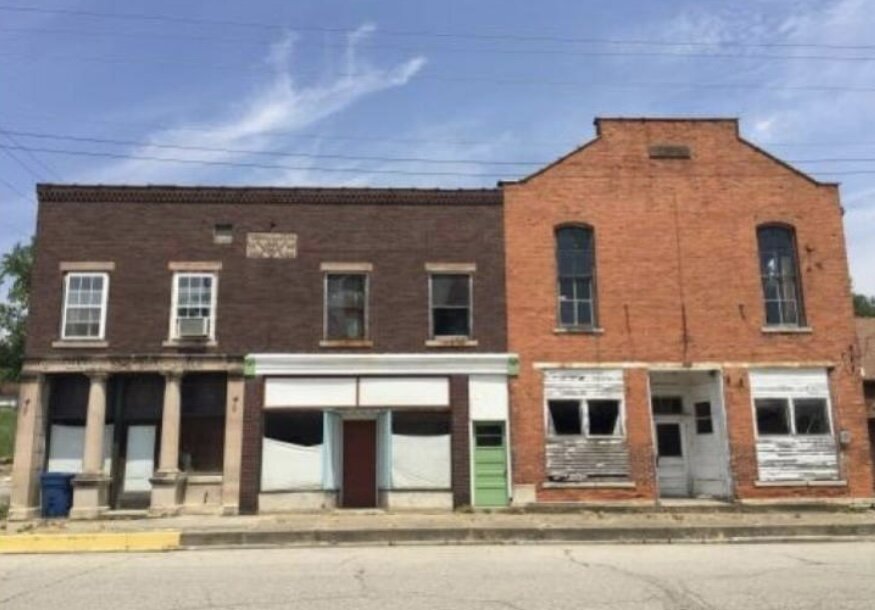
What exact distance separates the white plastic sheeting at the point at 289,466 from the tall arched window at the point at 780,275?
12.4 metres

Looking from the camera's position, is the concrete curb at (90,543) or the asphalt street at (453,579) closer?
the asphalt street at (453,579)

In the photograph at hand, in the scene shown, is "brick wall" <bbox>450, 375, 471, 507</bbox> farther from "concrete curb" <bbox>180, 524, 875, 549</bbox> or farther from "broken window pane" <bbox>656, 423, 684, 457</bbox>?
"broken window pane" <bbox>656, 423, 684, 457</bbox>

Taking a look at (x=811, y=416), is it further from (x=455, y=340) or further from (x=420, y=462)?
(x=420, y=462)

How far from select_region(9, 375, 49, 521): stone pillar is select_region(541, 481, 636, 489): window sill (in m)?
12.4

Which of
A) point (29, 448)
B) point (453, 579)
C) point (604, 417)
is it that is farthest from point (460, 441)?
point (453, 579)

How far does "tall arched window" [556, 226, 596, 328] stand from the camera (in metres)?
22.3

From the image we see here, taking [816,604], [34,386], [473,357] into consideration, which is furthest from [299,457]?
[816,604]

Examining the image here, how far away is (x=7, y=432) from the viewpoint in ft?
175

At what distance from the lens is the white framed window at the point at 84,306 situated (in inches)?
842

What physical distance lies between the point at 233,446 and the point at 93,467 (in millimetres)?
3356

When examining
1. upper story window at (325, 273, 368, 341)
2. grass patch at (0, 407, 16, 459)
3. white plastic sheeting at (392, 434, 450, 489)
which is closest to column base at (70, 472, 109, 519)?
upper story window at (325, 273, 368, 341)

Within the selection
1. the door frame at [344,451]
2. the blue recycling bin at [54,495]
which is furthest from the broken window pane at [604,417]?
the blue recycling bin at [54,495]

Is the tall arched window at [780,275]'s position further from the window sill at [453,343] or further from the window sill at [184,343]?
the window sill at [184,343]

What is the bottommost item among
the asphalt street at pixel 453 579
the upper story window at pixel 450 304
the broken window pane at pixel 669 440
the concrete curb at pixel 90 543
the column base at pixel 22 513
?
the asphalt street at pixel 453 579
